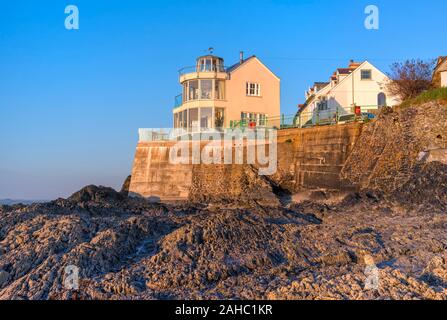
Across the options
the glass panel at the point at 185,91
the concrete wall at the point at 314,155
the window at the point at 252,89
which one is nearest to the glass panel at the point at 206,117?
the glass panel at the point at 185,91

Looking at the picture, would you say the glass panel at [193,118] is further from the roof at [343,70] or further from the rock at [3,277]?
the rock at [3,277]

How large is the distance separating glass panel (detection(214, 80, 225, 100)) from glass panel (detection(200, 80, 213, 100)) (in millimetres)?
333

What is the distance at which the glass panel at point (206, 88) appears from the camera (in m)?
31.3

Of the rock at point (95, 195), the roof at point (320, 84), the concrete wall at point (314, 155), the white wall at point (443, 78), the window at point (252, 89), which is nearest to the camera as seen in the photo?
the concrete wall at point (314, 155)

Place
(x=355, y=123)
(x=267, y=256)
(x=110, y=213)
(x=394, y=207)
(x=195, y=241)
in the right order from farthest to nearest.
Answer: (x=355, y=123) → (x=110, y=213) → (x=394, y=207) → (x=195, y=241) → (x=267, y=256)

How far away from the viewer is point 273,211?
1664 cm

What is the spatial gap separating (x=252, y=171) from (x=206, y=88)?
826 centimetres

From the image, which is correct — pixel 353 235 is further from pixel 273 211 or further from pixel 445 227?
pixel 273 211

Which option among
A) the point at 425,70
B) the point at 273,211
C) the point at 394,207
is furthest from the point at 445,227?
the point at 425,70

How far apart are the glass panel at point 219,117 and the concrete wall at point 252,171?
13.7 ft

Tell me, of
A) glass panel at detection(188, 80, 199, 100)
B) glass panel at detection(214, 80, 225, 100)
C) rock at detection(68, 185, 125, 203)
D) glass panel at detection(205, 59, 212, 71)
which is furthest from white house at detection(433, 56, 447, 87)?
rock at detection(68, 185, 125, 203)

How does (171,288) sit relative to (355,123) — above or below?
below

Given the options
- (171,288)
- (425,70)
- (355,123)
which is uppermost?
(425,70)
